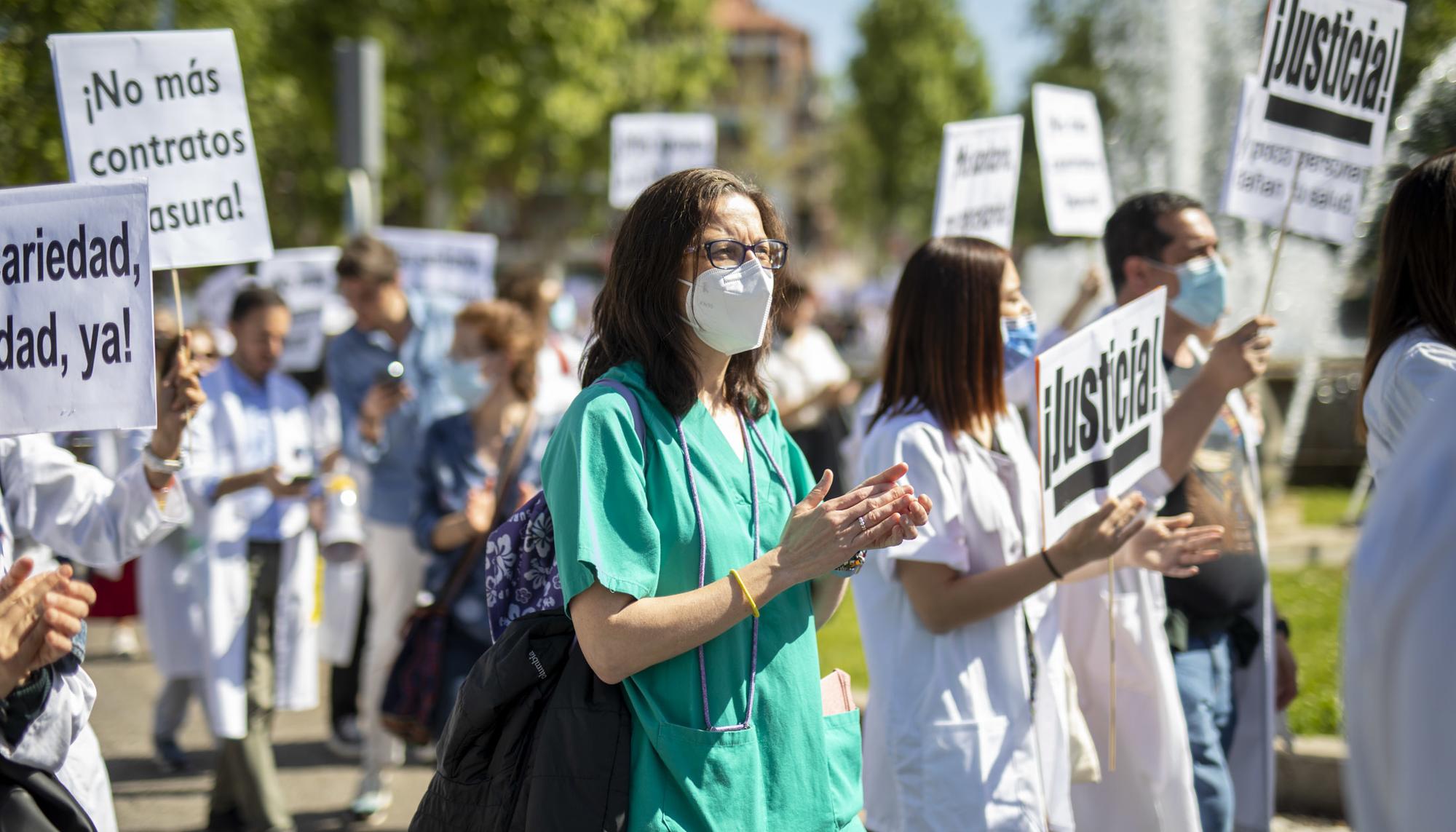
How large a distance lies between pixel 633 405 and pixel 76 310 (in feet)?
4.26

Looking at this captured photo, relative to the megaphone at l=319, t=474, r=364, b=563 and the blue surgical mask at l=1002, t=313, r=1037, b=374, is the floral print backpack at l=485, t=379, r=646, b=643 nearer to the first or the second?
the blue surgical mask at l=1002, t=313, r=1037, b=374

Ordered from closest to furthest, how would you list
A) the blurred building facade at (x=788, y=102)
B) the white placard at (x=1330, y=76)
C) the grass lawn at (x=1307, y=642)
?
the white placard at (x=1330, y=76), the grass lawn at (x=1307, y=642), the blurred building facade at (x=788, y=102)

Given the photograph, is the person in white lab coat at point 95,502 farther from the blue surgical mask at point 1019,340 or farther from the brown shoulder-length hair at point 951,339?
the blue surgical mask at point 1019,340

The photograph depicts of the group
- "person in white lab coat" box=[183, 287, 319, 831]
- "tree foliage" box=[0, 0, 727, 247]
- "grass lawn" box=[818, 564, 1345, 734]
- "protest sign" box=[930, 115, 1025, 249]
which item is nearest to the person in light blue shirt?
"person in white lab coat" box=[183, 287, 319, 831]

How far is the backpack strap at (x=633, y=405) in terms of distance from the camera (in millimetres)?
2332

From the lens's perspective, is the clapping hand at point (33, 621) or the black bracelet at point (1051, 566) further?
the black bracelet at point (1051, 566)

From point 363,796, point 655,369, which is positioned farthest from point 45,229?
point 363,796

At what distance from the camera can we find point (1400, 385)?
284 cm

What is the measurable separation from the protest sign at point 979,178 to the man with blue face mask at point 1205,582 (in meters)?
1.66

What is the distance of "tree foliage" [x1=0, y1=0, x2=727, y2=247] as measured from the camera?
Answer: 23.5m

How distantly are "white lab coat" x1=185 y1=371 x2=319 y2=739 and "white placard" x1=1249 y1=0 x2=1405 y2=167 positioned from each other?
3904mm

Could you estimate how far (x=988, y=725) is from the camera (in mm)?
2996

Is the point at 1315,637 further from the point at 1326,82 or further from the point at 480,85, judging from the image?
the point at 480,85

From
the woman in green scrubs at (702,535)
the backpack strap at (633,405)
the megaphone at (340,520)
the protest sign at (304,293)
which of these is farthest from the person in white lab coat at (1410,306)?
the protest sign at (304,293)
